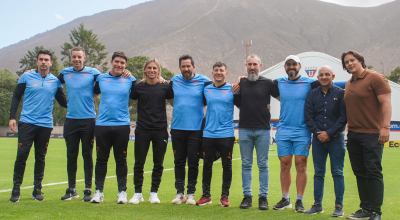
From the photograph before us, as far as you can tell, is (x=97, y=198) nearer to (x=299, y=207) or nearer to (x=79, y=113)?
(x=79, y=113)

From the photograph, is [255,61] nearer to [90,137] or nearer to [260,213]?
A: [260,213]

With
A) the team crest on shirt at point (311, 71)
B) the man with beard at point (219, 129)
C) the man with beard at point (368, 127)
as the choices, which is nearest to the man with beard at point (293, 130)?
the man with beard at point (368, 127)

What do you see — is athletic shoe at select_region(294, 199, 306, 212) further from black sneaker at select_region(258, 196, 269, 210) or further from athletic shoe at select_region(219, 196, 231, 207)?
athletic shoe at select_region(219, 196, 231, 207)

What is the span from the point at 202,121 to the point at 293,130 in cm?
146

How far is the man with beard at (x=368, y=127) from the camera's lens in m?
5.23

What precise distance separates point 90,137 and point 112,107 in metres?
0.71

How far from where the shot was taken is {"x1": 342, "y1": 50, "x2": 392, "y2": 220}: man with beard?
17.1 feet

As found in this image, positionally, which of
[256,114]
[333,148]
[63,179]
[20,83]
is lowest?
[63,179]

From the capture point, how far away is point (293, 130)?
5980mm

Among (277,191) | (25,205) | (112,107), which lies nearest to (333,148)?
(277,191)

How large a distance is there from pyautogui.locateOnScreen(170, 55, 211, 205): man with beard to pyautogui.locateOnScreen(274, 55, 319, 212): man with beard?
1275 millimetres

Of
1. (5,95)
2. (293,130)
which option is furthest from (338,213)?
(5,95)

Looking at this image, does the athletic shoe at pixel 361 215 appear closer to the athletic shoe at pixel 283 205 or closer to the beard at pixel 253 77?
the athletic shoe at pixel 283 205

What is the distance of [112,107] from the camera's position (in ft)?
20.8
